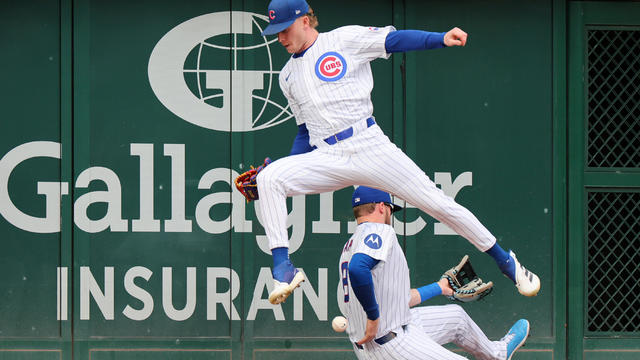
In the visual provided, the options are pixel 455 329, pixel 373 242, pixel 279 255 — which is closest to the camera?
pixel 279 255

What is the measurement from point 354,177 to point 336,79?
52cm

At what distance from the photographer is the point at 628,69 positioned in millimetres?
7219

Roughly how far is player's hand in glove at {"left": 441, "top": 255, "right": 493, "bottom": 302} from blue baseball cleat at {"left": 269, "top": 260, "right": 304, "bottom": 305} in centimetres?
120

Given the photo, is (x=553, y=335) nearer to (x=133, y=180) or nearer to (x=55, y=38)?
(x=133, y=180)

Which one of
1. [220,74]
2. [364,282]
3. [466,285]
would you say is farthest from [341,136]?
[220,74]

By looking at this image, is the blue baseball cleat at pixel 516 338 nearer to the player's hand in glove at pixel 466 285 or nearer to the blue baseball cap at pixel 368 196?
the player's hand in glove at pixel 466 285

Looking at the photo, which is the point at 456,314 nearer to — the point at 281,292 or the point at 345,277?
the point at 345,277

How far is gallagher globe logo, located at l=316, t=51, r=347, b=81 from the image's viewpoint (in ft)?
14.3

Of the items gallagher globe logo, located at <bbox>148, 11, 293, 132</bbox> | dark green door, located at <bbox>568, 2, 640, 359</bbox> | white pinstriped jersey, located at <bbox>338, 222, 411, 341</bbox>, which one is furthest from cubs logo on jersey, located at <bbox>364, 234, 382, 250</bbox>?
dark green door, located at <bbox>568, 2, 640, 359</bbox>

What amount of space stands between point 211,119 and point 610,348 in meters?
3.88

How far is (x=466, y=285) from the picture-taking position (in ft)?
16.0

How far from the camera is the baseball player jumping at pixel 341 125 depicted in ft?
14.0

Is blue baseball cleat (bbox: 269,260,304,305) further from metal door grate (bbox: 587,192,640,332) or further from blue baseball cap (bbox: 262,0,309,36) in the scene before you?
metal door grate (bbox: 587,192,640,332)

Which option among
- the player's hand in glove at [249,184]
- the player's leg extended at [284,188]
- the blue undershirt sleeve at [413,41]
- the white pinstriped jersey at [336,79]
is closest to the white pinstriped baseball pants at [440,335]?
the player's leg extended at [284,188]
